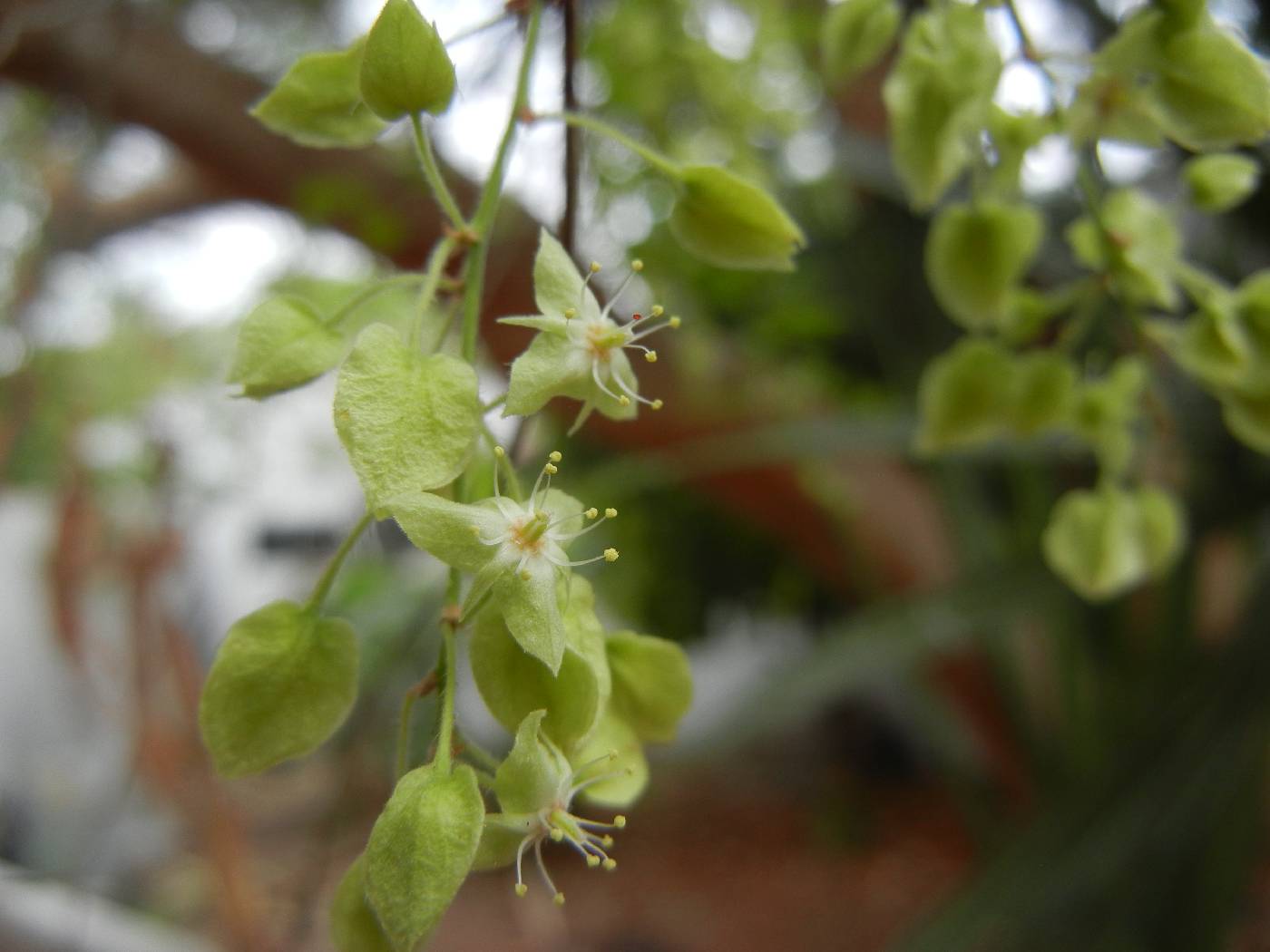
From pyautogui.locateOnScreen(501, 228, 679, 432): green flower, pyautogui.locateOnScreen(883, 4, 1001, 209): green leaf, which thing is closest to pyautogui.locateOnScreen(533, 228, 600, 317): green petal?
pyautogui.locateOnScreen(501, 228, 679, 432): green flower

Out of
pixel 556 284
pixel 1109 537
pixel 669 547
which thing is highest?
pixel 556 284

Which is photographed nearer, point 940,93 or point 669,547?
point 940,93

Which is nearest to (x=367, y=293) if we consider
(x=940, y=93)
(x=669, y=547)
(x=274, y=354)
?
(x=274, y=354)

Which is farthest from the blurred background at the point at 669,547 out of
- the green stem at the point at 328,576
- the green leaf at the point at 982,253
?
the green stem at the point at 328,576

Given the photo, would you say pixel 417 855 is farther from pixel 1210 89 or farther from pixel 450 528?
pixel 1210 89

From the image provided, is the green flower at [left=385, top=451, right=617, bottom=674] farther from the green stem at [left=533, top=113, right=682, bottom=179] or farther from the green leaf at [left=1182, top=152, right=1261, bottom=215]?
the green leaf at [left=1182, top=152, right=1261, bottom=215]
